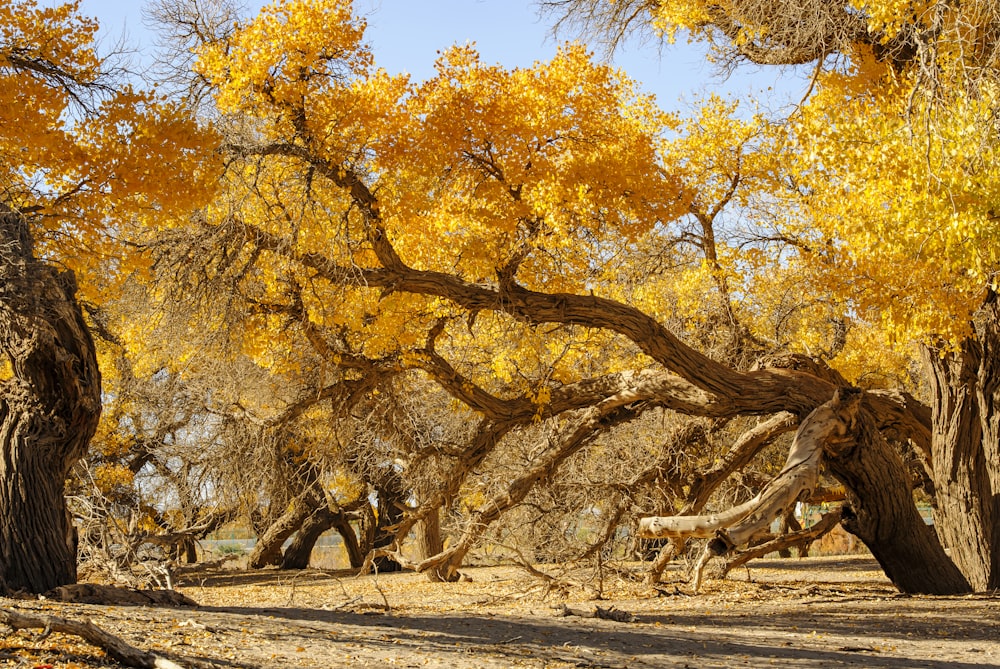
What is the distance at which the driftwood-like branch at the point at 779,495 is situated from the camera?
24.4 ft

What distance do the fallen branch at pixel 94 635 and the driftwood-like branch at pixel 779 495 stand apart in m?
4.19

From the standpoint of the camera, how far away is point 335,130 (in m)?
8.25

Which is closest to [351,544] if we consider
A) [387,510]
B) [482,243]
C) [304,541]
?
[304,541]

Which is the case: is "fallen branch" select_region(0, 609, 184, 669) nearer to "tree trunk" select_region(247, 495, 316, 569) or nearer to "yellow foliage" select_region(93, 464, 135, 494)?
"yellow foliage" select_region(93, 464, 135, 494)

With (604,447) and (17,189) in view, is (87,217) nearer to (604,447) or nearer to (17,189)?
(17,189)

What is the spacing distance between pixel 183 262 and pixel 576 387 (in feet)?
14.8

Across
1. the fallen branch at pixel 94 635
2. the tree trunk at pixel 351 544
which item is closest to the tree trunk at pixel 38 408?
the fallen branch at pixel 94 635

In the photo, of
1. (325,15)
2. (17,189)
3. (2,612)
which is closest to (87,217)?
(17,189)

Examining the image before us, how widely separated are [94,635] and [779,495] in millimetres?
5779

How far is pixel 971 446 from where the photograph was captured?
10.3 meters

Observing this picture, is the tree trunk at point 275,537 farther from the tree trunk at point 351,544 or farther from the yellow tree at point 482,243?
the yellow tree at point 482,243

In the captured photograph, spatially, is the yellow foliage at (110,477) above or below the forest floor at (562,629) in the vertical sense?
above

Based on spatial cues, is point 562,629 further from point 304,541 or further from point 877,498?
point 304,541

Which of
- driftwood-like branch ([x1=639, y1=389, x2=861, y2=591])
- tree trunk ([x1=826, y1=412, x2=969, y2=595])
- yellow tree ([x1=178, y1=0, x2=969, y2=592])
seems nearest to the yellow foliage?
yellow tree ([x1=178, y1=0, x2=969, y2=592])
